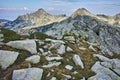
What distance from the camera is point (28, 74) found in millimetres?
21969

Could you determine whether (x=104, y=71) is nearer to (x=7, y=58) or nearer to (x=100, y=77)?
(x=100, y=77)

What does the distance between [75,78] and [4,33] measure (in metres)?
12.3

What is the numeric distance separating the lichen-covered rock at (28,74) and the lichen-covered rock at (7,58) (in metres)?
1.93

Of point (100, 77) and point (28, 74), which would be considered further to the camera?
point (100, 77)

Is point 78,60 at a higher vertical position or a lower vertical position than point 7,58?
lower

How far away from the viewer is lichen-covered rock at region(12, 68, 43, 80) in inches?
854

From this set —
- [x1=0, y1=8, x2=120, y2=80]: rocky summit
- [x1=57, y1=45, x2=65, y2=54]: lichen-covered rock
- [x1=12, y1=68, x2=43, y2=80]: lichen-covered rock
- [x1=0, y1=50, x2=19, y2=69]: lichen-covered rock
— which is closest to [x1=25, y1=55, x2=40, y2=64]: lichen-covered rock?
[x1=0, y1=8, x2=120, y2=80]: rocky summit

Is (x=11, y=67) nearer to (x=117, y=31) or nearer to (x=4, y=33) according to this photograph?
(x=4, y=33)

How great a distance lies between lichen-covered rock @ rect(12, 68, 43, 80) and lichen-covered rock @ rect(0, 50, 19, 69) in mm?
1928

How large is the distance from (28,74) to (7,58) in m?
3.66

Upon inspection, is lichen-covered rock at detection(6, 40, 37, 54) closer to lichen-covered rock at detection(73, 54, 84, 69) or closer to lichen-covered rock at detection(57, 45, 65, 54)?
lichen-covered rock at detection(57, 45, 65, 54)

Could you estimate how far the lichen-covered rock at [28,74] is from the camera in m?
21.7

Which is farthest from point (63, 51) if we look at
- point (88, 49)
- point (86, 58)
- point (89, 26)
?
point (89, 26)

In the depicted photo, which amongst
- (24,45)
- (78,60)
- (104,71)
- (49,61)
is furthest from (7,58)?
(104,71)
